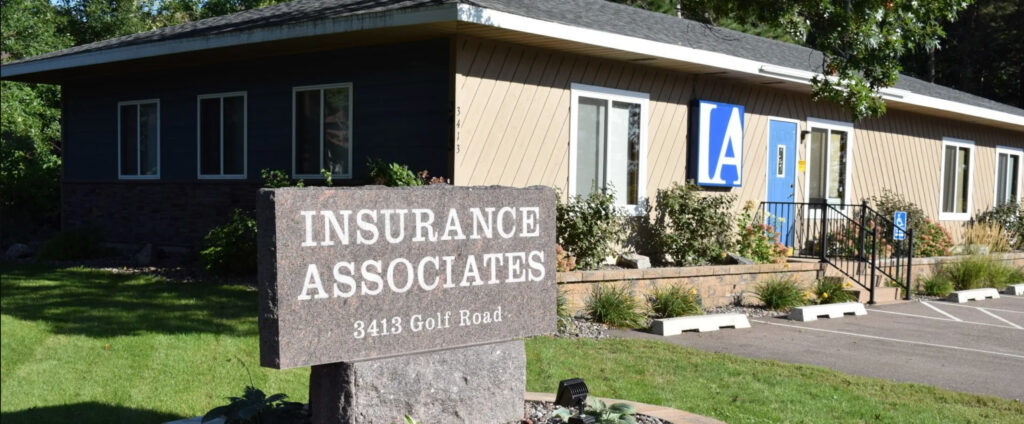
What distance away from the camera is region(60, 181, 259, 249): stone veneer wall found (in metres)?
14.0

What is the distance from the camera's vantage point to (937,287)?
573 inches

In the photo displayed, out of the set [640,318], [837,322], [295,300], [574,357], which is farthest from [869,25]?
[295,300]

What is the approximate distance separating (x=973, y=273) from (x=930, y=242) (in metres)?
2.07

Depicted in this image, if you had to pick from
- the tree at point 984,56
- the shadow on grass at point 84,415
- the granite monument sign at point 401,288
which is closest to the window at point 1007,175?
the tree at point 984,56

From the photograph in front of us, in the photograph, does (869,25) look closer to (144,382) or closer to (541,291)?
(541,291)

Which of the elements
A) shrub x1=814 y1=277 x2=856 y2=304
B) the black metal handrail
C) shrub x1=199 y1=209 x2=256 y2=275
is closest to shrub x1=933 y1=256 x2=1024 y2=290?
Result: the black metal handrail

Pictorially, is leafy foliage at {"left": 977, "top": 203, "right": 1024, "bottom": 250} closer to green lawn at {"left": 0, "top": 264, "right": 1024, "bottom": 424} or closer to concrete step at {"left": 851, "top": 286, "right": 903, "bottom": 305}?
concrete step at {"left": 851, "top": 286, "right": 903, "bottom": 305}

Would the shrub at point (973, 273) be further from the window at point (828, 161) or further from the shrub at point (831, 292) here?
the shrub at point (831, 292)

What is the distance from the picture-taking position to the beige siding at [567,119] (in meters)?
11.1

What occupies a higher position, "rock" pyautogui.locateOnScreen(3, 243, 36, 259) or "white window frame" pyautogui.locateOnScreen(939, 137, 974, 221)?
"white window frame" pyautogui.locateOnScreen(939, 137, 974, 221)

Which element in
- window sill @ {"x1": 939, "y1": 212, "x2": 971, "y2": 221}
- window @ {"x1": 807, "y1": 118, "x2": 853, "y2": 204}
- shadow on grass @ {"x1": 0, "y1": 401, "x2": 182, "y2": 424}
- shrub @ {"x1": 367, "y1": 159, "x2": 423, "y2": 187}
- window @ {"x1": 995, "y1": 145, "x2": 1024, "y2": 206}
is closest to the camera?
shadow on grass @ {"x1": 0, "y1": 401, "x2": 182, "y2": 424}

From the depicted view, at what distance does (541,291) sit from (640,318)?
16.5 ft

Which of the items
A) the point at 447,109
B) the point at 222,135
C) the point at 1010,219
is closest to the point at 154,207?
the point at 222,135

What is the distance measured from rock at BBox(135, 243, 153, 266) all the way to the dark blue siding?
1.28 metres
